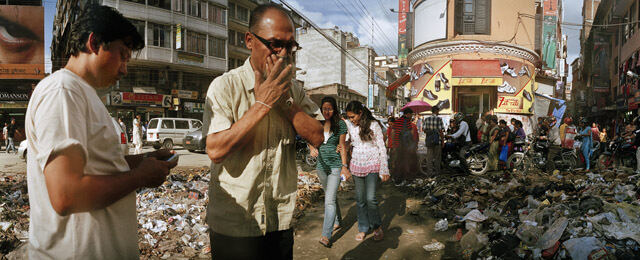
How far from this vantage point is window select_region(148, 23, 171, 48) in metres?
23.8

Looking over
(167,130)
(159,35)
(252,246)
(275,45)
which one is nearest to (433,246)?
(252,246)

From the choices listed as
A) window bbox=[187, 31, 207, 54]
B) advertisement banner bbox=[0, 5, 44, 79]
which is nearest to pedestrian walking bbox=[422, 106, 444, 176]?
window bbox=[187, 31, 207, 54]

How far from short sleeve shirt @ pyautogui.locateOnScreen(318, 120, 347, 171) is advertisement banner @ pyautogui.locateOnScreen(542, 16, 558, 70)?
27718 millimetres

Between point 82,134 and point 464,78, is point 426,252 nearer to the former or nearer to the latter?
point 82,134

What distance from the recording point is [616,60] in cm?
2691

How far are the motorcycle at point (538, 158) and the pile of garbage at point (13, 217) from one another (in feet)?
33.8

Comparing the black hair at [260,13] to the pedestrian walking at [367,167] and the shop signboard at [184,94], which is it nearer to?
the pedestrian walking at [367,167]

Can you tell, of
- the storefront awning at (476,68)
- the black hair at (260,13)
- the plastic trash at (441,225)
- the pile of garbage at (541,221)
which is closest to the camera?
the black hair at (260,13)

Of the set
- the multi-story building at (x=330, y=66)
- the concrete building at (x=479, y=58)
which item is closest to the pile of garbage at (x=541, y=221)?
the concrete building at (x=479, y=58)

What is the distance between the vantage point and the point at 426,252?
13.7 ft

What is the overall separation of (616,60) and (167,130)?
112 ft

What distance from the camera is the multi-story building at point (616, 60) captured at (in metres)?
19.7

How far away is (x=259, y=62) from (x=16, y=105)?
29.7 m

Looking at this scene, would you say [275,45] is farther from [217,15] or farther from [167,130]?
[217,15]
